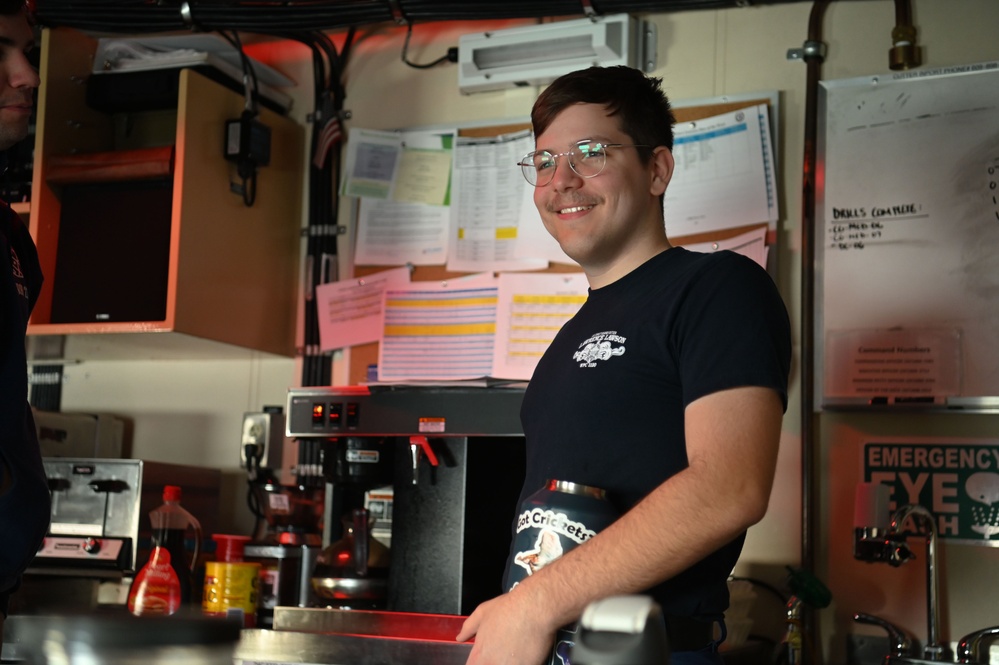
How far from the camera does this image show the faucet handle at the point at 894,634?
2315 millimetres

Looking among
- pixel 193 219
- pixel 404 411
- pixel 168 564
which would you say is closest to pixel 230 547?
pixel 168 564

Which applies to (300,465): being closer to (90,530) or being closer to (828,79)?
(90,530)

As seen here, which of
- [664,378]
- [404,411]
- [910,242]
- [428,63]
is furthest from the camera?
[428,63]

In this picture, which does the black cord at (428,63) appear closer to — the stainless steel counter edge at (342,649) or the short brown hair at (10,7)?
the short brown hair at (10,7)

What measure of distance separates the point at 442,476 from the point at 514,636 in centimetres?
113

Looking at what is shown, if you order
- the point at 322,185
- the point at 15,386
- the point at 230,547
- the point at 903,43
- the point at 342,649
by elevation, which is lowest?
the point at 342,649

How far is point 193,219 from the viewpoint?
2.84 m

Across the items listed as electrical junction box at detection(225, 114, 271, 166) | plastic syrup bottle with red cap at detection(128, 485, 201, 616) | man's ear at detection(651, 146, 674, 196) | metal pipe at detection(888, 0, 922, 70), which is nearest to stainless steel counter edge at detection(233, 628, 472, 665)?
plastic syrup bottle with red cap at detection(128, 485, 201, 616)

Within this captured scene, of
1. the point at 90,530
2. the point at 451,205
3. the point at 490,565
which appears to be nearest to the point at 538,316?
the point at 451,205

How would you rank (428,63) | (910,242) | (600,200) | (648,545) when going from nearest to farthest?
(648,545)
(600,200)
(910,242)
(428,63)

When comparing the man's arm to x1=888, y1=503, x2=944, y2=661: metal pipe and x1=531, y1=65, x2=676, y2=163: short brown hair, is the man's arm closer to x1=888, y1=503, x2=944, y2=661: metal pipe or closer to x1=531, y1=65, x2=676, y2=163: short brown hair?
x1=531, y1=65, x2=676, y2=163: short brown hair

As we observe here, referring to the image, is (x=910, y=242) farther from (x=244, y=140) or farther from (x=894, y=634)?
(x=244, y=140)

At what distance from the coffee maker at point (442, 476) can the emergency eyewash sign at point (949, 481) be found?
31.6 inches

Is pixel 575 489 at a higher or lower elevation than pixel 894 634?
higher
